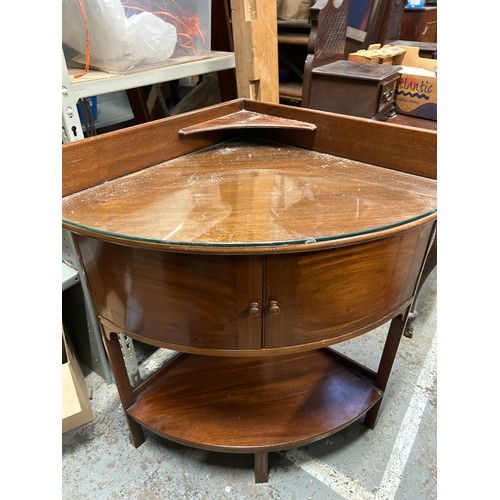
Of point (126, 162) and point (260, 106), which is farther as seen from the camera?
point (260, 106)

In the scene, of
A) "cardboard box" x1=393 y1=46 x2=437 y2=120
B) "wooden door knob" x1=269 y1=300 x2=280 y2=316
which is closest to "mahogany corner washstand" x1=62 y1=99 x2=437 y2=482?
"wooden door knob" x1=269 y1=300 x2=280 y2=316

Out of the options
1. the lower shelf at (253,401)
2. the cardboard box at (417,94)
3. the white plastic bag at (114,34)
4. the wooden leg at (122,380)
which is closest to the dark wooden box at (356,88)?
the cardboard box at (417,94)

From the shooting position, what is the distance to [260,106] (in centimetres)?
102

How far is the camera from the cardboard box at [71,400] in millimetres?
1110

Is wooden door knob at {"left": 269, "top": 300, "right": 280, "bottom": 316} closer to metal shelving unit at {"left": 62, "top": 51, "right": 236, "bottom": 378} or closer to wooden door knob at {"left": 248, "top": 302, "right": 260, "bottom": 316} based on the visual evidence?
wooden door knob at {"left": 248, "top": 302, "right": 260, "bottom": 316}

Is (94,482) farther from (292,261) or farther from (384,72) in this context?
(384,72)

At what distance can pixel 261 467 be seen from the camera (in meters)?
0.99

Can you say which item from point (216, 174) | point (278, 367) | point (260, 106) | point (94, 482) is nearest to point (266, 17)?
point (260, 106)

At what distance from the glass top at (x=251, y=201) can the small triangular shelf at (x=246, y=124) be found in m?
0.06

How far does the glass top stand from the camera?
0.58 metres

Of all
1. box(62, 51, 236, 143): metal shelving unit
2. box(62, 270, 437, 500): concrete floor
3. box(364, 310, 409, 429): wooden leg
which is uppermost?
box(62, 51, 236, 143): metal shelving unit

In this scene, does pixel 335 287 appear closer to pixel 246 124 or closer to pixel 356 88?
pixel 246 124

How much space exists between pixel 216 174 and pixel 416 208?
401 millimetres

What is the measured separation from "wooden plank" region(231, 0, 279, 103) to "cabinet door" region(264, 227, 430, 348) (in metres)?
0.71
